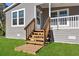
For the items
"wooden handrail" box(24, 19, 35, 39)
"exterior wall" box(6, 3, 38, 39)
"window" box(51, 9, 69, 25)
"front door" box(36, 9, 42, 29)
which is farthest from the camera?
"front door" box(36, 9, 42, 29)

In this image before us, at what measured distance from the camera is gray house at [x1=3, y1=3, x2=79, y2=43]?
15812 mm

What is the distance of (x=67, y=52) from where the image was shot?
1255cm

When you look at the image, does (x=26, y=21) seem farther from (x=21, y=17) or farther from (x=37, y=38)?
(x=37, y=38)

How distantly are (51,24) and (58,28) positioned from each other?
1.07 meters

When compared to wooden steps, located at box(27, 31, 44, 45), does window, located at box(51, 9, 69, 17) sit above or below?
above

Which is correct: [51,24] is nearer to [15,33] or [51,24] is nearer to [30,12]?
[30,12]

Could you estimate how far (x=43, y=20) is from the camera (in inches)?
846

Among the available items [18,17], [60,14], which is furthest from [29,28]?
[18,17]

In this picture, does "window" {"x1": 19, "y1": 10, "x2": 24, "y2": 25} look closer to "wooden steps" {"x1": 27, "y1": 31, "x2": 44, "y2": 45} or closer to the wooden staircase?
the wooden staircase

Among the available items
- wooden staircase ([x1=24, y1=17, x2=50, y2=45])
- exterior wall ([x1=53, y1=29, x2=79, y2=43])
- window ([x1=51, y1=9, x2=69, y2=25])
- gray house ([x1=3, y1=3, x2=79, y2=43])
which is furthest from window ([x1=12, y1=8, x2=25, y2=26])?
exterior wall ([x1=53, y1=29, x2=79, y2=43])

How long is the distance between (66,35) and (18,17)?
7.40m

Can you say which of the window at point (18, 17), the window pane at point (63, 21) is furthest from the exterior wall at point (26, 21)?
the window pane at point (63, 21)

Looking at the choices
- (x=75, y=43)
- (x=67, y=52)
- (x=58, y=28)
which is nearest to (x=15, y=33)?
(x=58, y=28)

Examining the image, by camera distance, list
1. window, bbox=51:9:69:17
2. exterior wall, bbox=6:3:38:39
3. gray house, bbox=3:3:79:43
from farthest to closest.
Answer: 1. exterior wall, bbox=6:3:38:39
2. window, bbox=51:9:69:17
3. gray house, bbox=3:3:79:43
